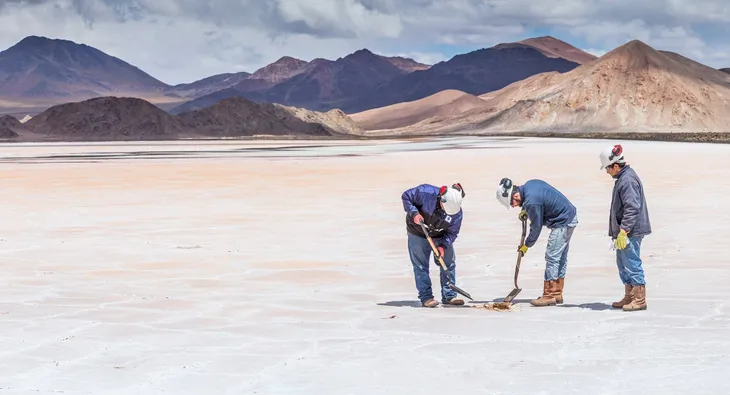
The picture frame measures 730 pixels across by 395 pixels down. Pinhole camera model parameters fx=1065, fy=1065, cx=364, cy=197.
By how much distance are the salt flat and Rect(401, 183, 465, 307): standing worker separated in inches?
12.1

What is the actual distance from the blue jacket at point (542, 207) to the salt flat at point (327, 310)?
31.0 inches

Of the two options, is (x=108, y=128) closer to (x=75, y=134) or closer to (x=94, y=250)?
(x=75, y=134)

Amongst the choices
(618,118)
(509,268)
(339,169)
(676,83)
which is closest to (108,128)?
(618,118)

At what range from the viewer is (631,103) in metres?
182

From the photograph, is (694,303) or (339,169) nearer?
(694,303)

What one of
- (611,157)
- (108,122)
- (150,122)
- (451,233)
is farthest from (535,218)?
(108,122)

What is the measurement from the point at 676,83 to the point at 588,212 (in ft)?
578

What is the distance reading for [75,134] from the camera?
14812 cm

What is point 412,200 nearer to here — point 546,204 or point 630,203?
point 546,204

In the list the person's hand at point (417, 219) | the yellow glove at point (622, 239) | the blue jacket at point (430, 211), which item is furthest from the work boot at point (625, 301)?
the person's hand at point (417, 219)

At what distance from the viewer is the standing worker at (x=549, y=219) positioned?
9.54m

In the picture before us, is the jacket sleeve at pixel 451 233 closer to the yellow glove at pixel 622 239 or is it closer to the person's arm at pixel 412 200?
the person's arm at pixel 412 200

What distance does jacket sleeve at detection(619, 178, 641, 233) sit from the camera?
940 centimetres

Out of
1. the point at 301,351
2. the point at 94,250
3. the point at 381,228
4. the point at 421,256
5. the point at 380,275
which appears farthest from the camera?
the point at 381,228
